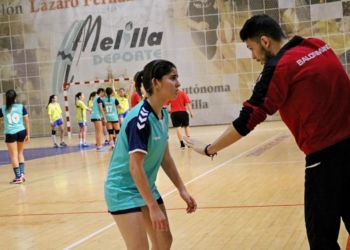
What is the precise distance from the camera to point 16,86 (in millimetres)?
28453

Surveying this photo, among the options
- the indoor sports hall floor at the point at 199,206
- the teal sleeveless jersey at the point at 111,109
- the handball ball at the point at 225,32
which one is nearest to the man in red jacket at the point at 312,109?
the indoor sports hall floor at the point at 199,206

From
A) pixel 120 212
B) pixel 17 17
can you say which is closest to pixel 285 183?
pixel 120 212

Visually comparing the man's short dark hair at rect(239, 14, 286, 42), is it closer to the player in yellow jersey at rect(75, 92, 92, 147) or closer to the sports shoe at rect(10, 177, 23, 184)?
the sports shoe at rect(10, 177, 23, 184)

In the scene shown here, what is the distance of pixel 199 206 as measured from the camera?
820 centimetres

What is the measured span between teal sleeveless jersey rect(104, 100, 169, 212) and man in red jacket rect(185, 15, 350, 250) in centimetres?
49

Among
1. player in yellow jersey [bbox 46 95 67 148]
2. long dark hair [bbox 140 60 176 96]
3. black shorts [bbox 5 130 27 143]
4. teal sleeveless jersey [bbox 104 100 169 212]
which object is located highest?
long dark hair [bbox 140 60 176 96]

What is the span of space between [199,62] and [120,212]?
76.5ft

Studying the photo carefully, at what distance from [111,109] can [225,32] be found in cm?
970

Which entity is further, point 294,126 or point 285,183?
point 285,183

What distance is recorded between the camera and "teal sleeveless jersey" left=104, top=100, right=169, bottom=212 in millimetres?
3771

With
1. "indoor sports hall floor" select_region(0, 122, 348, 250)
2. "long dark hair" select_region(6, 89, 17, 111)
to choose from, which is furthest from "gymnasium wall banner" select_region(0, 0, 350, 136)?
"long dark hair" select_region(6, 89, 17, 111)

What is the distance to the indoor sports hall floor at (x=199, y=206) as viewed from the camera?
6.41 metres

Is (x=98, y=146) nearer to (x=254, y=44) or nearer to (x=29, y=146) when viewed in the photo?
(x=29, y=146)

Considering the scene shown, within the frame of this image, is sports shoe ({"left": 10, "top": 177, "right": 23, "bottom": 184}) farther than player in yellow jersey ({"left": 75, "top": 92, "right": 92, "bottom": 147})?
No
